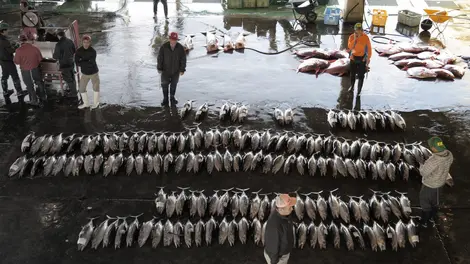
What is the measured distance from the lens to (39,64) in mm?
10617

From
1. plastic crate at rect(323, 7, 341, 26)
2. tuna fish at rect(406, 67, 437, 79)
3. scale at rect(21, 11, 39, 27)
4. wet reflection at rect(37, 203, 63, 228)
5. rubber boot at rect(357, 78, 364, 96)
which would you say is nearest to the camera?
wet reflection at rect(37, 203, 63, 228)

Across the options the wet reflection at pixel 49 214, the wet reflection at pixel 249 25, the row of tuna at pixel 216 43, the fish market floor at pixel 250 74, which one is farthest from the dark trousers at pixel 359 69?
the wet reflection at pixel 49 214

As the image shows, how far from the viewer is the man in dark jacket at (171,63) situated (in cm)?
1025

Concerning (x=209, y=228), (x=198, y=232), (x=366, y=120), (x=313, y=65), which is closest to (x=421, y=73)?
(x=313, y=65)

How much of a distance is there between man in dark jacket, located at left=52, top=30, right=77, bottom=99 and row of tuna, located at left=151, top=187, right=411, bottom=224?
15.0 feet

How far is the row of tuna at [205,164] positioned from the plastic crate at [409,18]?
30.1 ft

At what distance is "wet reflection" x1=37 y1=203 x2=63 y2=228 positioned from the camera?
750 centimetres

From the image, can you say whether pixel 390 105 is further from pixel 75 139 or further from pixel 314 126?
pixel 75 139

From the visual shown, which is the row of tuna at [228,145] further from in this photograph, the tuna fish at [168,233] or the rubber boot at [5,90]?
the rubber boot at [5,90]

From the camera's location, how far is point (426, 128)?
10000 millimetres

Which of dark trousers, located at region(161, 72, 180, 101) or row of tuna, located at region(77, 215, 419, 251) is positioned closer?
row of tuna, located at region(77, 215, 419, 251)

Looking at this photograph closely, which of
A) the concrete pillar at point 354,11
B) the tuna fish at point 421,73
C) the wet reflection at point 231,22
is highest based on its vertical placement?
the concrete pillar at point 354,11

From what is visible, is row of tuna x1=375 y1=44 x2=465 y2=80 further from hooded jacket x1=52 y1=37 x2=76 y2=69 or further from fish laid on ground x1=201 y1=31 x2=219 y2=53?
hooded jacket x1=52 y1=37 x2=76 y2=69

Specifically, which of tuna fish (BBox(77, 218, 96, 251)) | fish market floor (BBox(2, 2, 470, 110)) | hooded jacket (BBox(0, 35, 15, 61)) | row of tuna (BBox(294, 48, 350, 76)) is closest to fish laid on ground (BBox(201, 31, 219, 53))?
fish market floor (BBox(2, 2, 470, 110))
